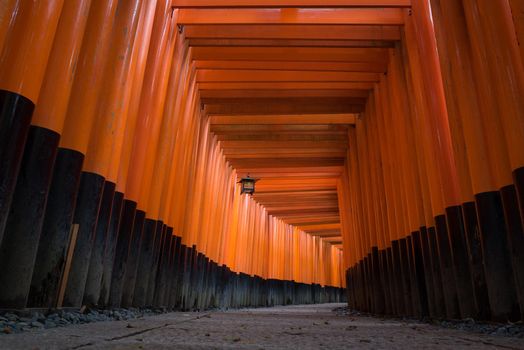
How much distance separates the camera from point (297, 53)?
29.2ft

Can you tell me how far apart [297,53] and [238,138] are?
4352 mm

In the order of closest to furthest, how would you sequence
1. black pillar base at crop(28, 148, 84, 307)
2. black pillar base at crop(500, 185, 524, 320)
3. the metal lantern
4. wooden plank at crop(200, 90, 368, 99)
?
black pillar base at crop(28, 148, 84, 307), black pillar base at crop(500, 185, 524, 320), wooden plank at crop(200, 90, 368, 99), the metal lantern

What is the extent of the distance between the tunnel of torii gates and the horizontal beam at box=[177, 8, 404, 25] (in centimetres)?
3

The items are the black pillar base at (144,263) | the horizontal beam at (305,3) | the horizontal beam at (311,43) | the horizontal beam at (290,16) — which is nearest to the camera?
the black pillar base at (144,263)

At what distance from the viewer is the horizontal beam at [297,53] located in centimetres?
887

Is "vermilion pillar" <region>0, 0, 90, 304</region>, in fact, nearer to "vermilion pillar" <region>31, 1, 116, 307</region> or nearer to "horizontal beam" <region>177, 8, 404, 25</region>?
"vermilion pillar" <region>31, 1, 116, 307</region>

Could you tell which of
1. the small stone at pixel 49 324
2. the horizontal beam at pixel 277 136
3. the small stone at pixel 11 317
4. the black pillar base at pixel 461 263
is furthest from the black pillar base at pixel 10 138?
the horizontal beam at pixel 277 136

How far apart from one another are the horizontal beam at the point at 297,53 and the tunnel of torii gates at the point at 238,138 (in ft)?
0.10

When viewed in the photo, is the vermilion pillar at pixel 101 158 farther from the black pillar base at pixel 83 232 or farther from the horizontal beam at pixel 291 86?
the horizontal beam at pixel 291 86

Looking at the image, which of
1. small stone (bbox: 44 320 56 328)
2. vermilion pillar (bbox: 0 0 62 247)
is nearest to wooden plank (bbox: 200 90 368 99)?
vermilion pillar (bbox: 0 0 62 247)

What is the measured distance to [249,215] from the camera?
1656 centimetres

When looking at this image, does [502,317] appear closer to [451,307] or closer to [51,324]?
[451,307]

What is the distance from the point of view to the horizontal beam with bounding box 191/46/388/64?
887 cm

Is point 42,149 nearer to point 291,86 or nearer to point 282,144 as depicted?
point 291,86
